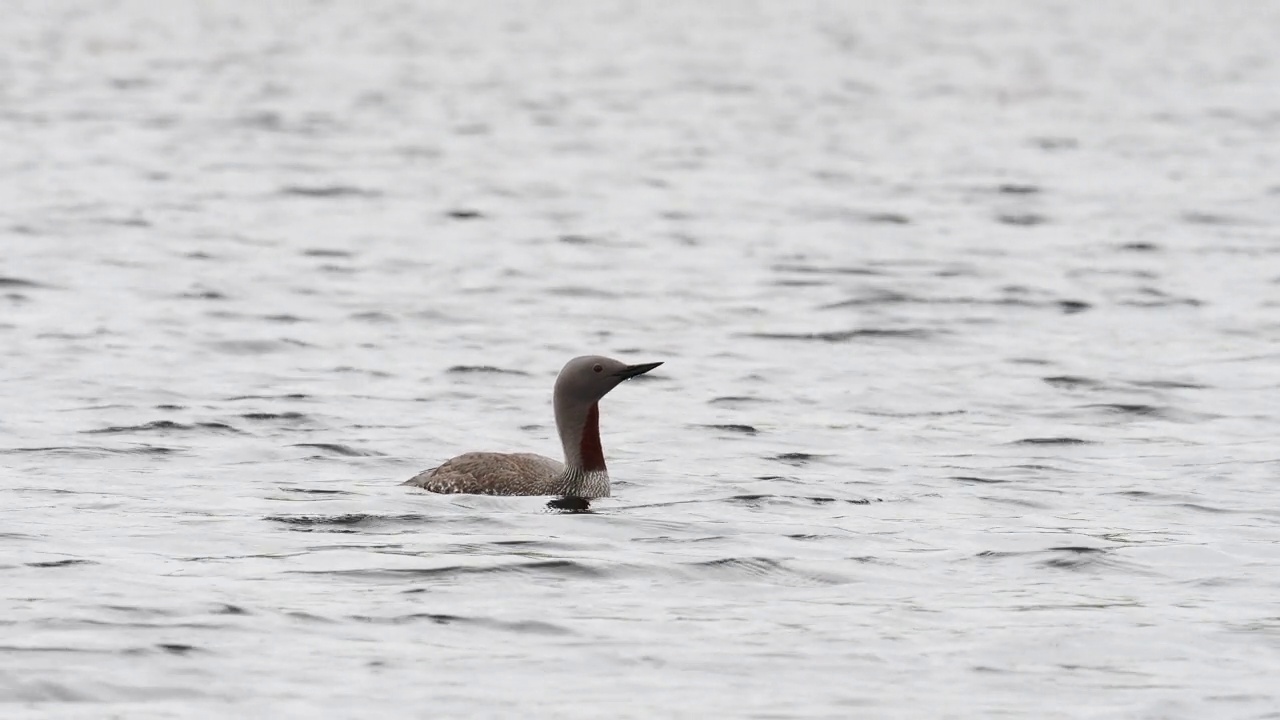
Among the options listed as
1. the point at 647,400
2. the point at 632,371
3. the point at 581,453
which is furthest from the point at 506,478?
the point at 647,400

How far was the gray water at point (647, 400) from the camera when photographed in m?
10.7

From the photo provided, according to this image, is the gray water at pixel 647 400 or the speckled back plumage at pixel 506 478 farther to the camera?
the speckled back plumage at pixel 506 478

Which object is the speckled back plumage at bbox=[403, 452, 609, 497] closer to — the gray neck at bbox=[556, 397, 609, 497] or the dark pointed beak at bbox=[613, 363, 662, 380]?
the gray neck at bbox=[556, 397, 609, 497]

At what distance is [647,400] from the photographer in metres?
19.1

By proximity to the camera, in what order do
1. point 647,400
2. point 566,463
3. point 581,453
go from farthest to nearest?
point 647,400, point 566,463, point 581,453

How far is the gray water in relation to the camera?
10.7 meters

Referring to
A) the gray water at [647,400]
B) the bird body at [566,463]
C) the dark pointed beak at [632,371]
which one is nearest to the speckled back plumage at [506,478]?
the bird body at [566,463]

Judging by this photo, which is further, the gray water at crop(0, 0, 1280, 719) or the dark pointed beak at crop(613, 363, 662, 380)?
the dark pointed beak at crop(613, 363, 662, 380)

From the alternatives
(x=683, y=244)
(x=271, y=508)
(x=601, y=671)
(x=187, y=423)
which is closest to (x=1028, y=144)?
(x=683, y=244)

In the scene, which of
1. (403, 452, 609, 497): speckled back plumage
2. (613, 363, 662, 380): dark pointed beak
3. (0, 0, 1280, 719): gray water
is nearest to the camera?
(0, 0, 1280, 719): gray water

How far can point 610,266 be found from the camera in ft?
86.9

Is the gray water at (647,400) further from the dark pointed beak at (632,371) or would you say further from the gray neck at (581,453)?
the dark pointed beak at (632,371)

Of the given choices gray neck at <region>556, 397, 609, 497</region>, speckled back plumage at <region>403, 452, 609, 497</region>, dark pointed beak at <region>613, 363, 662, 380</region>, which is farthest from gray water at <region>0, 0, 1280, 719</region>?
dark pointed beak at <region>613, 363, 662, 380</region>

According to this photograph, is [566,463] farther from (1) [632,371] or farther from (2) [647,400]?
(2) [647,400]
